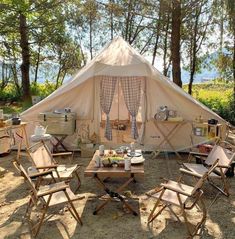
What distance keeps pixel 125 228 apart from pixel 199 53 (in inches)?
510

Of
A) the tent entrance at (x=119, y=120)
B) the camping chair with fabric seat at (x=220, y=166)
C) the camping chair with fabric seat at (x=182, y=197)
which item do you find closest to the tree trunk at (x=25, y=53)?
the tent entrance at (x=119, y=120)

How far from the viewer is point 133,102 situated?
7.01 m

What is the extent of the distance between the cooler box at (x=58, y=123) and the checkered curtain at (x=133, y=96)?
4.55ft

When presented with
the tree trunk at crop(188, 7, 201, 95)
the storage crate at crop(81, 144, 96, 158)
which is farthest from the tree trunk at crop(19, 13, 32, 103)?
the storage crate at crop(81, 144, 96, 158)

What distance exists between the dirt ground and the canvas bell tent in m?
1.83

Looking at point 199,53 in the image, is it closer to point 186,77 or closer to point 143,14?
point 186,77

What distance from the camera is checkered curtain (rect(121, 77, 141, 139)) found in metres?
6.98

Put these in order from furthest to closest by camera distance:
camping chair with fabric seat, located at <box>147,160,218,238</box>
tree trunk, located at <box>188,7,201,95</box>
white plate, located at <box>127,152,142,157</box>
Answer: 1. tree trunk, located at <box>188,7,201,95</box>
2. white plate, located at <box>127,152,142,157</box>
3. camping chair with fabric seat, located at <box>147,160,218,238</box>

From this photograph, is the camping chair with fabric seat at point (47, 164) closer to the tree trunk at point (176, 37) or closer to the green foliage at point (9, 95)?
the tree trunk at point (176, 37)

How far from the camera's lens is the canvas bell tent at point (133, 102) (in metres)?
6.36

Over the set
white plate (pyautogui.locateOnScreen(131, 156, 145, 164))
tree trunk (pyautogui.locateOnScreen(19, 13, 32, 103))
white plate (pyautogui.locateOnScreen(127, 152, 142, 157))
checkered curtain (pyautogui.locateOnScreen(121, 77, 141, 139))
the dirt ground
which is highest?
tree trunk (pyautogui.locateOnScreen(19, 13, 32, 103))

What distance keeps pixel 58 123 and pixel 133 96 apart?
→ 5.80 feet

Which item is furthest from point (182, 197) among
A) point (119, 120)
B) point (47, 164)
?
point (119, 120)

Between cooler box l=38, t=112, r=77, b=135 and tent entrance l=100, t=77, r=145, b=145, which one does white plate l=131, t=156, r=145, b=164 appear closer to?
cooler box l=38, t=112, r=77, b=135
